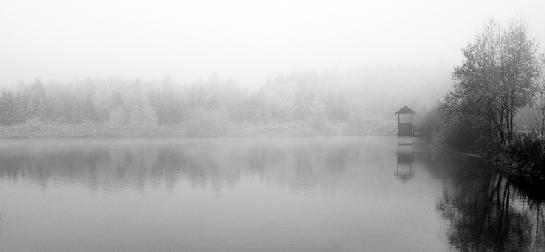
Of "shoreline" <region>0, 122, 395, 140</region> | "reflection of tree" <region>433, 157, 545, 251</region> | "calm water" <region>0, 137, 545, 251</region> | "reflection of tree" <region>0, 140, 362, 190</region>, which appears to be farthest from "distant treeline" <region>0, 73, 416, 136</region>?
"reflection of tree" <region>433, 157, 545, 251</region>

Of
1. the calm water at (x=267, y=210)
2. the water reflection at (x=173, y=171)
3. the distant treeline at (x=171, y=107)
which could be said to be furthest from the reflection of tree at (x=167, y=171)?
the distant treeline at (x=171, y=107)

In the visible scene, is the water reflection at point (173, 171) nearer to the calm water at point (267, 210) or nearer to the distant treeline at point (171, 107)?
the calm water at point (267, 210)

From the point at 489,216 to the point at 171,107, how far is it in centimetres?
10042

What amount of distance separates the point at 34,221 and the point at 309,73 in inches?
6760

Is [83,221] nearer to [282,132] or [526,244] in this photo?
[526,244]

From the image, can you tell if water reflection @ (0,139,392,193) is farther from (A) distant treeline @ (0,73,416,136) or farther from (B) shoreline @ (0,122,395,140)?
(A) distant treeline @ (0,73,416,136)

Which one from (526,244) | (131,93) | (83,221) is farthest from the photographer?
(131,93)

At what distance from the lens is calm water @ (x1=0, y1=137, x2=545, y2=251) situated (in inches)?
472

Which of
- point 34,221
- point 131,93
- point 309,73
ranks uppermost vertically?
point 309,73

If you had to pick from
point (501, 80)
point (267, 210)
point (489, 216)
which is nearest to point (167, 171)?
point (267, 210)

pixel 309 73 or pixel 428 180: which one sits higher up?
pixel 309 73

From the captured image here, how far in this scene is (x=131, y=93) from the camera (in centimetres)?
12394

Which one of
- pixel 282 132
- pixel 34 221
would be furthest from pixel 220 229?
pixel 282 132

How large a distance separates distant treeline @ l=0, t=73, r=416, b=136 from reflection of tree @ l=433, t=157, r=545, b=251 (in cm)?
7840
